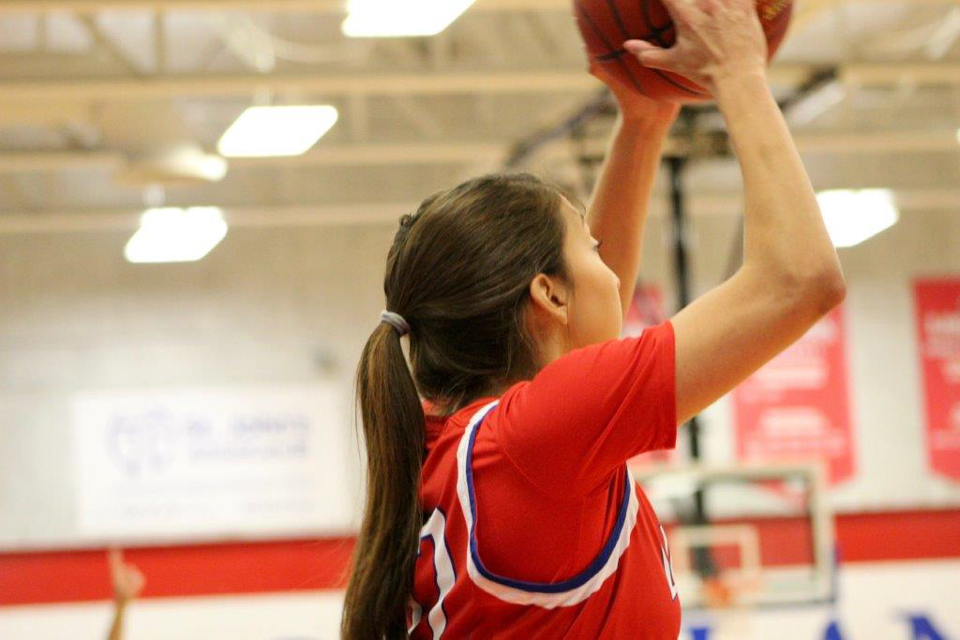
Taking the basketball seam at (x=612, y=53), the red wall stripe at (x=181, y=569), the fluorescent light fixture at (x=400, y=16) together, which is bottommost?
the red wall stripe at (x=181, y=569)

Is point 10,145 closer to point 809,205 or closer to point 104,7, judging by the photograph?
point 104,7

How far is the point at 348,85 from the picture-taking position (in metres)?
7.61

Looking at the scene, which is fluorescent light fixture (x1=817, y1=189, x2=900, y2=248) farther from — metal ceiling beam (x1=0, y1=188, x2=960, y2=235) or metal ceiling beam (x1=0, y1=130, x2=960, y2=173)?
metal ceiling beam (x1=0, y1=188, x2=960, y2=235)

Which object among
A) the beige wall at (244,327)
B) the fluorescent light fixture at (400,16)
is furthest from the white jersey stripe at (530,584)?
the beige wall at (244,327)

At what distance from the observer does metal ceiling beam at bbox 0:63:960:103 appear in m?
7.29

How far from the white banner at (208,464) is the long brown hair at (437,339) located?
989 centimetres

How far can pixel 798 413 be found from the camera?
11.9 m

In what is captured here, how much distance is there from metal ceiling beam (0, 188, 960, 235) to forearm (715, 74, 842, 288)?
9647 mm

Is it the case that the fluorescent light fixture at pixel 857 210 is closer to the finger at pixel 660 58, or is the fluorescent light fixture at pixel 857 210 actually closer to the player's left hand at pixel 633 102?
the player's left hand at pixel 633 102

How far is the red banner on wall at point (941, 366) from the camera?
12.2 metres

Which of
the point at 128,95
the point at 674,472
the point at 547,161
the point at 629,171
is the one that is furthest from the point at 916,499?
the point at 629,171

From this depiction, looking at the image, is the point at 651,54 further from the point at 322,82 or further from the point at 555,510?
the point at 322,82

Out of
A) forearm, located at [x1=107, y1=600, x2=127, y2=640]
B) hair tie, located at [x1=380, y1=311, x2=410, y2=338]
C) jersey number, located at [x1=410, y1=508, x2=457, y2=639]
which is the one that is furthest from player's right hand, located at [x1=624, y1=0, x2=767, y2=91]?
forearm, located at [x1=107, y1=600, x2=127, y2=640]

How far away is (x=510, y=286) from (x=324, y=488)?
10470 millimetres
